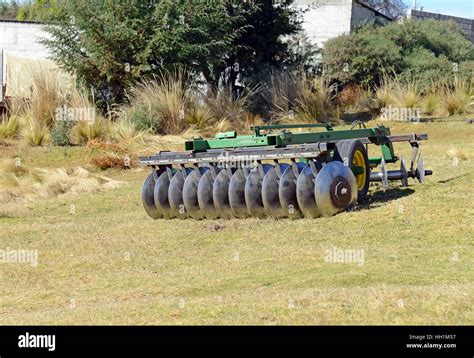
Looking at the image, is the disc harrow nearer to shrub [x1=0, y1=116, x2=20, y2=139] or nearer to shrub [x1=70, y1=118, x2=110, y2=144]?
shrub [x1=70, y1=118, x2=110, y2=144]

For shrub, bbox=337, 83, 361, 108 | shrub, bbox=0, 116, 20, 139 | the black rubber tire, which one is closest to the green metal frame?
the black rubber tire

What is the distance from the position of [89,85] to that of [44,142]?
3713 mm

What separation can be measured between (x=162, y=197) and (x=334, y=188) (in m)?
3.09

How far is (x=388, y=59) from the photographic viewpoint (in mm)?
31672

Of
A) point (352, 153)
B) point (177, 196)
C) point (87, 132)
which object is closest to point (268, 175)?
point (352, 153)

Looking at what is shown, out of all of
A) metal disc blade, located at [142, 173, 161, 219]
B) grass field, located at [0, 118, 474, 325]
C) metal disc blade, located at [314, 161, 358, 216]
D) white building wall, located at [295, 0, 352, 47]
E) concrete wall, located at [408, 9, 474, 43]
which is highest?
concrete wall, located at [408, 9, 474, 43]

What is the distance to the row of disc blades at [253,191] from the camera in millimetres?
13367

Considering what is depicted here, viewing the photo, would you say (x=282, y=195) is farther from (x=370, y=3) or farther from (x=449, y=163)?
(x=370, y=3)

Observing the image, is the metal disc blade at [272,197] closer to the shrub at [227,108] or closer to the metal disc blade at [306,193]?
the metal disc blade at [306,193]

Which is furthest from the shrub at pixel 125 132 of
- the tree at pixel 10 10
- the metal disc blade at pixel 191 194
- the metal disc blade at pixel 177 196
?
the tree at pixel 10 10

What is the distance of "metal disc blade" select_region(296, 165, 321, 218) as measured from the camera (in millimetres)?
13391

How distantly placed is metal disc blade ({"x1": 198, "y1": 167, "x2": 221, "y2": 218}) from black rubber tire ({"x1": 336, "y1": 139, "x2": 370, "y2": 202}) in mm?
1972

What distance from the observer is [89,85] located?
2675 centimetres

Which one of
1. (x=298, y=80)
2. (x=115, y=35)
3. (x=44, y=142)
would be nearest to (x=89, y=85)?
(x=115, y=35)
